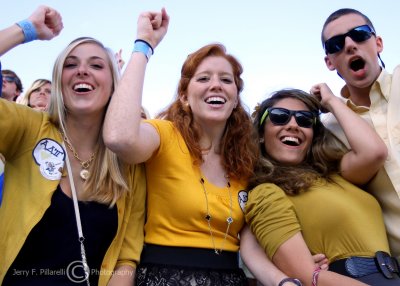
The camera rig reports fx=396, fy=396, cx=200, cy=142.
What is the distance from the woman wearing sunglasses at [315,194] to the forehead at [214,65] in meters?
0.58

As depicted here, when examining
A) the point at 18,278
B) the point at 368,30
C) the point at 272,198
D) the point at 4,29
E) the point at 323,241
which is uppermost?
the point at 368,30

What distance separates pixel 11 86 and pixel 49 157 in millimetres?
3919

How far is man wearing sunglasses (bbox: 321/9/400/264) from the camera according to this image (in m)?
3.29

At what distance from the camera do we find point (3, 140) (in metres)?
2.49

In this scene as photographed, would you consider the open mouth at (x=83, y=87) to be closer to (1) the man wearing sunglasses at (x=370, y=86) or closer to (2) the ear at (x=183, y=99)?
(2) the ear at (x=183, y=99)

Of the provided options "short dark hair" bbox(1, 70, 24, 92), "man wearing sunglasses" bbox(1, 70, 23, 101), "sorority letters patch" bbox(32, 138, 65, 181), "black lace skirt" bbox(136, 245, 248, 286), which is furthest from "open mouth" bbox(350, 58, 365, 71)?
"short dark hair" bbox(1, 70, 24, 92)

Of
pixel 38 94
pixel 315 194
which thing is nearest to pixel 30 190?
pixel 315 194

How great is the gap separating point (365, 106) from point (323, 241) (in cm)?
155

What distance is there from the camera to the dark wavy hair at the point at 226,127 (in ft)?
10.7

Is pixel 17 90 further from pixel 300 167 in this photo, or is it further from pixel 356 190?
pixel 356 190

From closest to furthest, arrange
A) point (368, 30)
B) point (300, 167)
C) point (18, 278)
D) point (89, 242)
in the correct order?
1. point (18, 278)
2. point (89, 242)
3. point (300, 167)
4. point (368, 30)

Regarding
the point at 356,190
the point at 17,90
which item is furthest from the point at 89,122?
the point at 17,90

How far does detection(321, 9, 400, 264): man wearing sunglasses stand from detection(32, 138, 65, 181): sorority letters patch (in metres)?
2.47

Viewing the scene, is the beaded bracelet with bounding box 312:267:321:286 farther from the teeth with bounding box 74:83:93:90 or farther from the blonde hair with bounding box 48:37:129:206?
the teeth with bounding box 74:83:93:90
